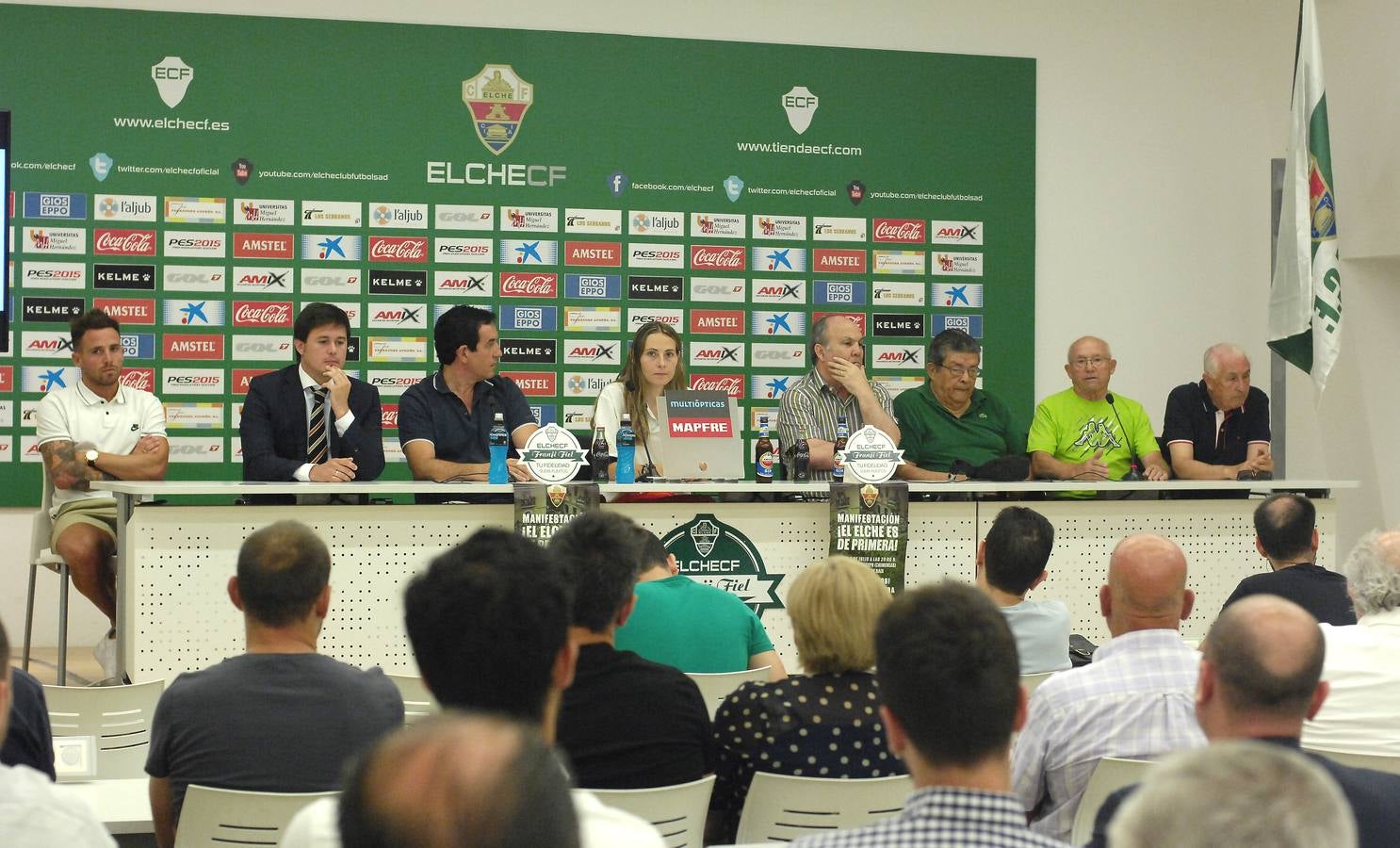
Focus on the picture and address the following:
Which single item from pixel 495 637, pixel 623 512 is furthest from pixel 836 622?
pixel 623 512

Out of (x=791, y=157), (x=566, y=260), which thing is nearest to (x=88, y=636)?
(x=566, y=260)

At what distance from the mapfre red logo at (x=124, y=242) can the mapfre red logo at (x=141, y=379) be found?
22.2 inches

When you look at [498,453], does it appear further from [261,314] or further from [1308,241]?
[1308,241]

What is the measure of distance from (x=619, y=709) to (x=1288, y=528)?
252cm

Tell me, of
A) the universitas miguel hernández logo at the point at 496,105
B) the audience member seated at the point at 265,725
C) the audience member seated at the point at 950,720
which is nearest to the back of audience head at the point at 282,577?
the audience member seated at the point at 265,725

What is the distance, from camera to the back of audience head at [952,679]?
4.99 ft

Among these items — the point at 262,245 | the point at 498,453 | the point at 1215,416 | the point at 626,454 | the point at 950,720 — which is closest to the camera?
the point at 950,720

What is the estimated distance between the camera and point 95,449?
17.9 ft

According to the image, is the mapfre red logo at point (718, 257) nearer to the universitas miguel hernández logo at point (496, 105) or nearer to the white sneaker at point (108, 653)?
the universitas miguel hernández logo at point (496, 105)

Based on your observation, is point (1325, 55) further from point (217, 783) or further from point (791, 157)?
point (217, 783)

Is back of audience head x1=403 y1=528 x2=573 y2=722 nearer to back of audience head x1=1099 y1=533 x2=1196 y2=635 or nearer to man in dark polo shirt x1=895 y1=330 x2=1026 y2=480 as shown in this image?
back of audience head x1=1099 y1=533 x2=1196 y2=635

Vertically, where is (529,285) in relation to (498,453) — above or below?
above

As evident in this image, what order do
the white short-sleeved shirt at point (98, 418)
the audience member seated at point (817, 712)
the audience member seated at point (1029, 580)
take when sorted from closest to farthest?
the audience member seated at point (817, 712) < the audience member seated at point (1029, 580) < the white short-sleeved shirt at point (98, 418)

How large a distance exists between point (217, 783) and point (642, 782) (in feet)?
2.25
